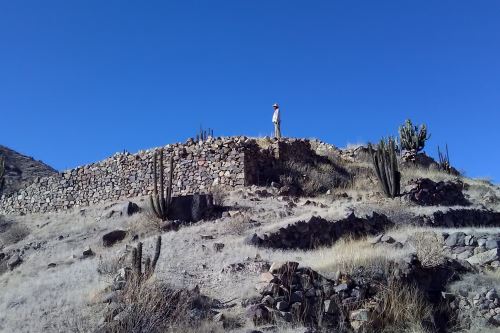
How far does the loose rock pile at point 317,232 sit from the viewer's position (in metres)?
13.0

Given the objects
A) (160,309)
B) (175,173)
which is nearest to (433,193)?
(175,173)

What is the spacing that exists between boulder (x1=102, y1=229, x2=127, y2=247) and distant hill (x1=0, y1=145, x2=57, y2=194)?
13.7 meters

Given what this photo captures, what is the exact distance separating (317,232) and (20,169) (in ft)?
80.6

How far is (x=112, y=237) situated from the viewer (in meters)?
15.4

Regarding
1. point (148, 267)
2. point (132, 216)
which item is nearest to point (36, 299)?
point (148, 267)

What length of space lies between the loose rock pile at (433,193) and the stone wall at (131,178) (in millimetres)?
5826

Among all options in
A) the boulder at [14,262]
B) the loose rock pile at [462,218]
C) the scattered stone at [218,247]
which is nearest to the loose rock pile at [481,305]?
the scattered stone at [218,247]

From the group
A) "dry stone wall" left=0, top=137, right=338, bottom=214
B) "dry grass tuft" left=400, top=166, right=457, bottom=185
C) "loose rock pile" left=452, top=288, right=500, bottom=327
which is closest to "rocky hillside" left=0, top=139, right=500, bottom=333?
"loose rock pile" left=452, top=288, right=500, bottom=327

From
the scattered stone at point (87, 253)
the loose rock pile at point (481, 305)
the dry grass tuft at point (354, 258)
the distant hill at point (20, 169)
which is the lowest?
the loose rock pile at point (481, 305)

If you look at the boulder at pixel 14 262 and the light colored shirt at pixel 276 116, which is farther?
the light colored shirt at pixel 276 116

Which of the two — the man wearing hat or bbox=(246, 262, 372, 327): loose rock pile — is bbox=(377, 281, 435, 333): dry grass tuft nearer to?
bbox=(246, 262, 372, 327): loose rock pile

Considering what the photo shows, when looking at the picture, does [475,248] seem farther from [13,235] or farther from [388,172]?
[13,235]

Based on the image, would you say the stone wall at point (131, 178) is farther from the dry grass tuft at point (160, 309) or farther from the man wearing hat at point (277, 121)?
the dry grass tuft at point (160, 309)

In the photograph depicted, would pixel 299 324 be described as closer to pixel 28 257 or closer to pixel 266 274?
pixel 266 274
